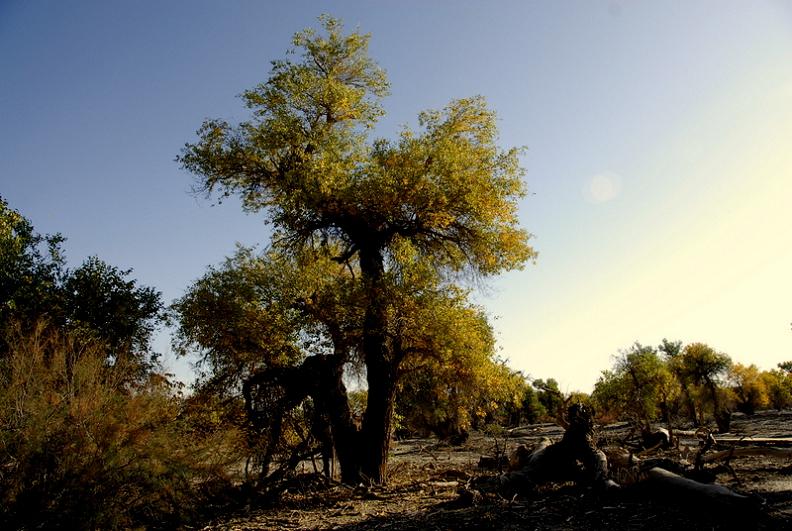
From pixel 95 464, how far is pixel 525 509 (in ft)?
25.0

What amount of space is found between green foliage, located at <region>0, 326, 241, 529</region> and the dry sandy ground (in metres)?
1.35

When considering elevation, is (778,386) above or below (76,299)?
below

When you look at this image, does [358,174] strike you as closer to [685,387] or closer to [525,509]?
[525,509]

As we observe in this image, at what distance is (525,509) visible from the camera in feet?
28.2

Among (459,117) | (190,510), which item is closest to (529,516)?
(190,510)

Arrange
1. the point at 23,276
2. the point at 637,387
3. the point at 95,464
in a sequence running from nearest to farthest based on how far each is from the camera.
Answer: the point at 95,464, the point at 23,276, the point at 637,387

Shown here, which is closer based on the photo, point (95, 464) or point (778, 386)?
point (95, 464)

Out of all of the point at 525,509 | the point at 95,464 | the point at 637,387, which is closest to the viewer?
the point at 95,464

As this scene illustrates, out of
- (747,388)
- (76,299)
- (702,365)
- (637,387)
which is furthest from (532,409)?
(76,299)

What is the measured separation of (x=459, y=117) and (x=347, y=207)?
4.56 meters

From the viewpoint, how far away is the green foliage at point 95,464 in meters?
7.33

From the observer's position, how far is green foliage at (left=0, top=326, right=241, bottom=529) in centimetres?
733

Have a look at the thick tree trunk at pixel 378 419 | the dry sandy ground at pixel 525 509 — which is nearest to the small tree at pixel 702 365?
the dry sandy ground at pixel 525 509

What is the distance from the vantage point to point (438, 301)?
11984mm
